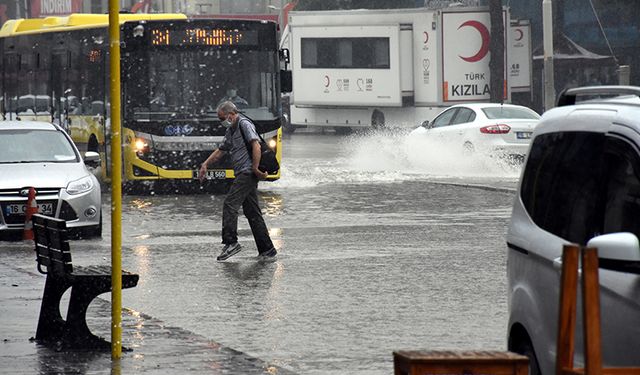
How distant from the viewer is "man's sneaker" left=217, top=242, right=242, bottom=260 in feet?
55.1

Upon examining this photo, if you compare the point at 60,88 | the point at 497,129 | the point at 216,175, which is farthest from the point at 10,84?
the point at 497,129

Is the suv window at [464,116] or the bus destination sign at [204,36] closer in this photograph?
the bus destination sign at [204,36]

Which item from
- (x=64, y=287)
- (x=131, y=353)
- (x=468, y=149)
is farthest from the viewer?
(x=468, y=149)

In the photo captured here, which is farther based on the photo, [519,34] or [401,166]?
[519,34]

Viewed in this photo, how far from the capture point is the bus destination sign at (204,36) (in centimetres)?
2788

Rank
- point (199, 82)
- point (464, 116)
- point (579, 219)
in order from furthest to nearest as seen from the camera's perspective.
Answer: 1. point (464, 116)
2. point (199, 82)
3. point (579, 219)

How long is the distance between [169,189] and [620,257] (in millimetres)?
23340

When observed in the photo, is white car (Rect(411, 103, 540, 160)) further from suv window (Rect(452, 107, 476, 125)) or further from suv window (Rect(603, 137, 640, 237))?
suv window (Rect(603, 137, 640, 237))

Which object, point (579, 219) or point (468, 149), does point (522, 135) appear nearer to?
point (468, 149)

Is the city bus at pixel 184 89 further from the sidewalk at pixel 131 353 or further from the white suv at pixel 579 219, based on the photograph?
the white suv at pixel 579 219

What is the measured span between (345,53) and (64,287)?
39.5 metres

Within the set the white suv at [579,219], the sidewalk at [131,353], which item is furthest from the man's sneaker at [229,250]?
the white suv at [579,219]

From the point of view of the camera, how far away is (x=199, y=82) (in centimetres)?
2780

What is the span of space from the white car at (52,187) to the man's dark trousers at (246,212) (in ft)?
9.73
